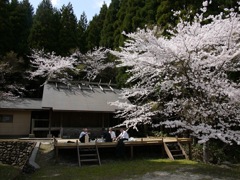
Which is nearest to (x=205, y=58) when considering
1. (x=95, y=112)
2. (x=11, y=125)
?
(x=95, y=112)

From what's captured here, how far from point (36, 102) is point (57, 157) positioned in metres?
10.4

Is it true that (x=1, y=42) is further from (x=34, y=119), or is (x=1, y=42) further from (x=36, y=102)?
(x=34, y=119)

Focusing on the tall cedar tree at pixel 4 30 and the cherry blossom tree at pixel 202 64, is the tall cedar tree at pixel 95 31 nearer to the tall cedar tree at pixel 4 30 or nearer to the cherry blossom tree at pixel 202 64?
the tall cedar tree at pixel 4 30

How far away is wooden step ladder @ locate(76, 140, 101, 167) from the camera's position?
11.2m

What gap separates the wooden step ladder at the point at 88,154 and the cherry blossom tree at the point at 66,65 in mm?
11702

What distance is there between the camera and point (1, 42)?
1005 inches

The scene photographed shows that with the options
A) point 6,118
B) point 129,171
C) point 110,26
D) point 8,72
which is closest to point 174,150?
point 129,171

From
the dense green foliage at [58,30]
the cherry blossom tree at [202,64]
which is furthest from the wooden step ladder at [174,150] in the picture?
the dense green foliage at [58,30]

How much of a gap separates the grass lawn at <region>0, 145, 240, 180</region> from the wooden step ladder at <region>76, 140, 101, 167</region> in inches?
12.4

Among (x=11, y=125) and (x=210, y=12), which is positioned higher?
(x=210, y=12)

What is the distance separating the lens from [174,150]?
12484 millimetres

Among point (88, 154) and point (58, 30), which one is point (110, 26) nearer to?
point (58, 30)

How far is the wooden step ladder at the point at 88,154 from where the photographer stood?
11250 mm

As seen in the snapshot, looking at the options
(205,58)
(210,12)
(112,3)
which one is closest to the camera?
(205,58)
